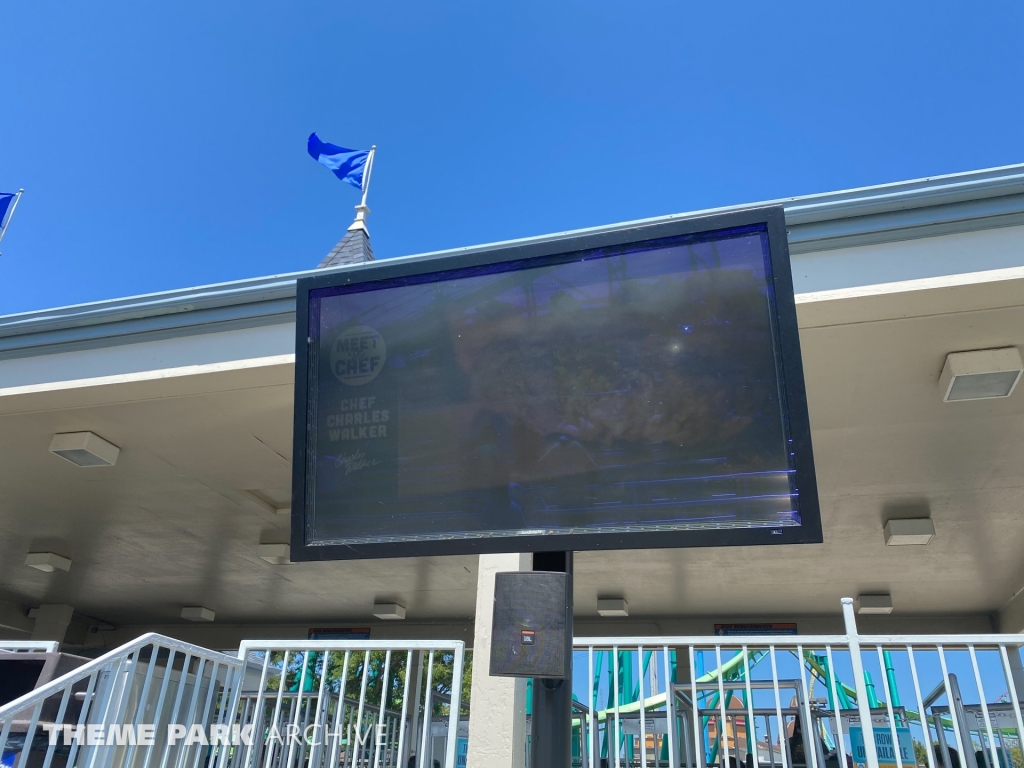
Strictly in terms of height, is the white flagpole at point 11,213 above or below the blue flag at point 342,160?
below

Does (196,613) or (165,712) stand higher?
(196,613)

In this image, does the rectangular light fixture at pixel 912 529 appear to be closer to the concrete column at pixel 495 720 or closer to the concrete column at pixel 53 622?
the concrete column at pixel 495 720

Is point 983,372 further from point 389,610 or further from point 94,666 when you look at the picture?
point 389,610

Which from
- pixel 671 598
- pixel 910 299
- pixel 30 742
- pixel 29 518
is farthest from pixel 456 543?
pixel 671 598

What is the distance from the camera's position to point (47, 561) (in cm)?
918

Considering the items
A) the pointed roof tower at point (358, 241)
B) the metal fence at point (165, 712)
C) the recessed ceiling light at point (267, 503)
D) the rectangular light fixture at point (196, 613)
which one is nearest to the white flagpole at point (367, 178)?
the pointed roof tower at point (358, 241)

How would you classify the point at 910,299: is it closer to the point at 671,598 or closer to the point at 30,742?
the point at 30,742

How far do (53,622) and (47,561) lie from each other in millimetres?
3718

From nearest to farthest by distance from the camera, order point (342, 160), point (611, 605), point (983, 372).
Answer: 1. point (983, 372)
2. point (342, 160)
3. point (611, 605)

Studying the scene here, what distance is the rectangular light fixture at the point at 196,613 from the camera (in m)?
11.9

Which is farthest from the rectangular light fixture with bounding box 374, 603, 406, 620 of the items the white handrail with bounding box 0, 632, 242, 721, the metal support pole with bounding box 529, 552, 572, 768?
the metal support pole with bounding box 529, 552, 572, 768

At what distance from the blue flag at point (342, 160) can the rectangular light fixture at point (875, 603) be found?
7.73 metres
